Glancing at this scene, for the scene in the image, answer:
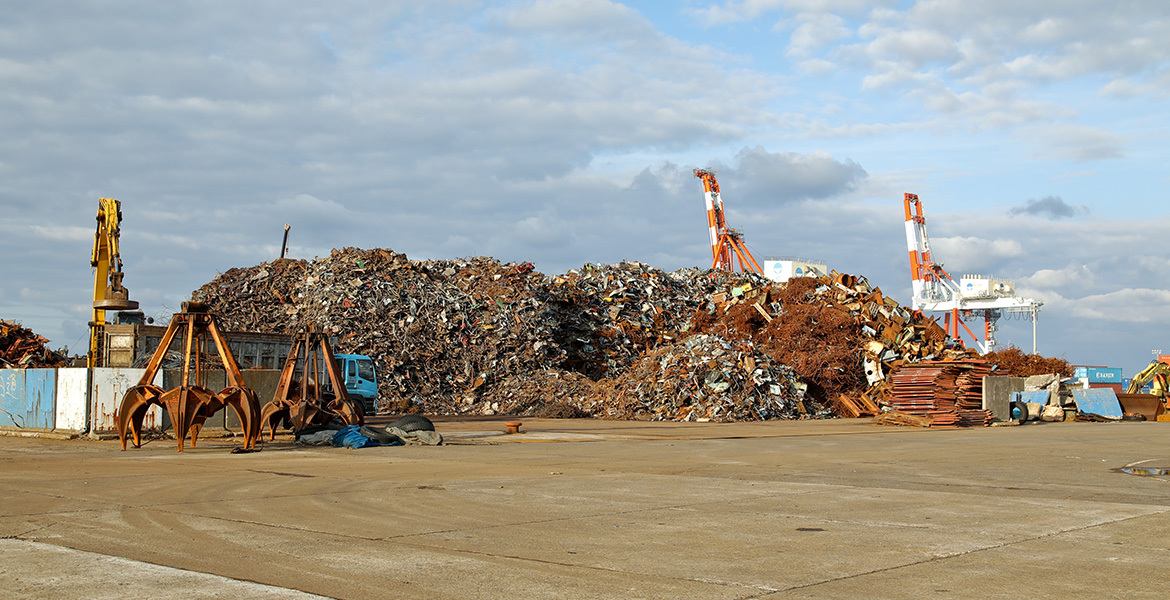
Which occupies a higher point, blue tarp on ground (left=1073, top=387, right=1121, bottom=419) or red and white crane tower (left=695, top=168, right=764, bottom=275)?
red and white crane tower (left=695, top=168, right=764, bottom=275)

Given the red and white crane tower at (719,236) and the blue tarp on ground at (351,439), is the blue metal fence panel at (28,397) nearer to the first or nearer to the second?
the blue tarp on ground at (351,439)

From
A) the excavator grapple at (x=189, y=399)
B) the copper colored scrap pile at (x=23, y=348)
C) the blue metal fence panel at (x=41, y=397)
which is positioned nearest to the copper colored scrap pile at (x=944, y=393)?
the excavator grapple at (x=189, y=399)

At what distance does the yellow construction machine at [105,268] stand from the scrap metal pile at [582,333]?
5.44m

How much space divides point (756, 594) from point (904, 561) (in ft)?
5.36

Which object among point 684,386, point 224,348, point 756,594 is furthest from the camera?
point 684,386

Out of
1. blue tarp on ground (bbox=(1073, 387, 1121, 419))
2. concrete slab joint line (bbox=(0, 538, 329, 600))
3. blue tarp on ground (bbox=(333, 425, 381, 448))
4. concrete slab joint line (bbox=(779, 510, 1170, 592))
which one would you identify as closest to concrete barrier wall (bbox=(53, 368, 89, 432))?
blue tarp on ground (bbox=(333, 425, 381, 448))

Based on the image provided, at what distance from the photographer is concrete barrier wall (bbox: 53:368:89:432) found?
65.6 ft

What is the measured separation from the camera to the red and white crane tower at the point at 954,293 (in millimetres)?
103688

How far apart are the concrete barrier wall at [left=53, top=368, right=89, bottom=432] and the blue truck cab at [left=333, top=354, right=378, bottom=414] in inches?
388

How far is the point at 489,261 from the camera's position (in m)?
42.8

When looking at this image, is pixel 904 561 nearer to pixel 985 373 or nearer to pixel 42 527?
pixel 42 527

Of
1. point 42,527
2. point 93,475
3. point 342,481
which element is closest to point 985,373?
point 342,481

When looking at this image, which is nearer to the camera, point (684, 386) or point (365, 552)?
point (365, 552)

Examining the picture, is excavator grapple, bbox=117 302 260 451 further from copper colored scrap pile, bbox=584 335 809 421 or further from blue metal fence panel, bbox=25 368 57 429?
copper colored scrap pile, bbox=584 335 809 421
